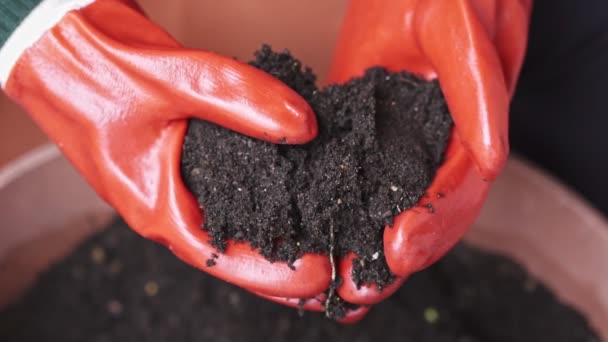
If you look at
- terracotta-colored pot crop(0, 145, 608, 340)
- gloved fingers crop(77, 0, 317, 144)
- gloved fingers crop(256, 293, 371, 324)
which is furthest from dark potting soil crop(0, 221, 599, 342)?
gloved fingers crop(77, 0, 317, 144)

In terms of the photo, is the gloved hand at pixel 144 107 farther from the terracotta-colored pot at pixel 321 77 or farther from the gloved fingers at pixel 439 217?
the terracotta-colored pot at pixel 321 77

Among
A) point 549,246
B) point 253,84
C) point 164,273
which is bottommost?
point 549,246

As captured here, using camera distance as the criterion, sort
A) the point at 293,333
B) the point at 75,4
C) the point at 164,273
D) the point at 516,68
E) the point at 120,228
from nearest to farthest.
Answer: the point at 75,4 < the point at 516,68 < the point at 293,333 < the point at 164,273 < the point at 120,228

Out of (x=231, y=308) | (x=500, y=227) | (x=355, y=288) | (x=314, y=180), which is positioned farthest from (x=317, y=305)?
(x=500, y=227)

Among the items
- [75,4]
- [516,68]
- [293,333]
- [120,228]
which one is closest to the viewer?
[75,4]

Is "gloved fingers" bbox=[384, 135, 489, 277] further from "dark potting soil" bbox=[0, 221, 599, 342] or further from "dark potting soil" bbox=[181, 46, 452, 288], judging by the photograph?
"dark potting soil" bbox=[0, 221, 599, 342]

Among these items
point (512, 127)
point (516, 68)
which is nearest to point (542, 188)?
point (512, 127)

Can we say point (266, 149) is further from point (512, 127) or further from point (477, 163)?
point (512, 127)
